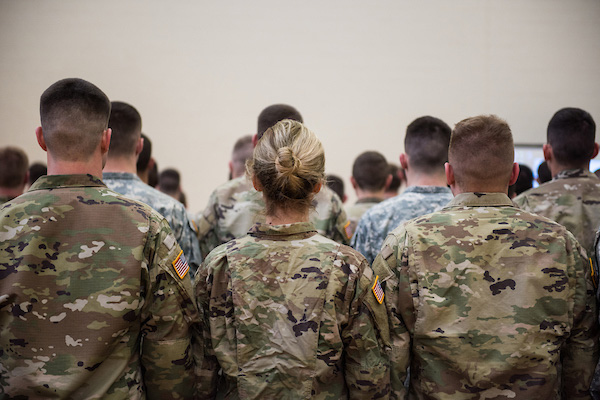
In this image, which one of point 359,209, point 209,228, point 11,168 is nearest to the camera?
point 209,228

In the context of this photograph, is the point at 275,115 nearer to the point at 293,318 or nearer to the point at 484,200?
the point at 484,200

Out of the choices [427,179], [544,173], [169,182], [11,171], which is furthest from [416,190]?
→ [169,182]

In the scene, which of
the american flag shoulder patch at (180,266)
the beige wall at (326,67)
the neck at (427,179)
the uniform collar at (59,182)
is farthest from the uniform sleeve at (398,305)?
the beige wall at (326,67)

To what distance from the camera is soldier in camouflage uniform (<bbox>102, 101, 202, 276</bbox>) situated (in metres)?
2.29

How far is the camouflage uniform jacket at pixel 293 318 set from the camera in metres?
1.43

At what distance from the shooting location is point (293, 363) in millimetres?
1420

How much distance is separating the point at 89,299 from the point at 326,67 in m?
5.12

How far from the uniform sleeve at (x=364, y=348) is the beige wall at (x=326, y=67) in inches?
185

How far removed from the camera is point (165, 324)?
5.00 feet

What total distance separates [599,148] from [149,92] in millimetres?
4801

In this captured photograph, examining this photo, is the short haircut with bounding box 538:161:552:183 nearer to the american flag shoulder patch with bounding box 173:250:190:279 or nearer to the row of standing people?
the row of standing people

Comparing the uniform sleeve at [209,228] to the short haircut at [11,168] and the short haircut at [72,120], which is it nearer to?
the short haircut at [72,120]

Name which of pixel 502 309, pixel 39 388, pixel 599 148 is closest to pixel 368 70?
pixel 599 148

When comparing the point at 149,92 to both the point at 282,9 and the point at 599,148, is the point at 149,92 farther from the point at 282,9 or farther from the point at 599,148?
the point at 599,148
